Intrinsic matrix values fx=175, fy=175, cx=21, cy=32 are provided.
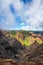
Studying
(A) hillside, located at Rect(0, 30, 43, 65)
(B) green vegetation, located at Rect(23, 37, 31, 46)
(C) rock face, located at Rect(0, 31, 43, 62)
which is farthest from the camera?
(B) green vegetation, located at Rect(23, 37, 31, 46)

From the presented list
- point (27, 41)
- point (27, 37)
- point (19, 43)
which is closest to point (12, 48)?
point (19, 43)

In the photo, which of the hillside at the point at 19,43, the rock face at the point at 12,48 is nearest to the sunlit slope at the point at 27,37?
the hillside at the point at 19,43

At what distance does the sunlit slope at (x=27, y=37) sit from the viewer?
3872 inches

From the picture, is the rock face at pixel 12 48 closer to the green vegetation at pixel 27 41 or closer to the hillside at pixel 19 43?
the hillside at pixel 19 43

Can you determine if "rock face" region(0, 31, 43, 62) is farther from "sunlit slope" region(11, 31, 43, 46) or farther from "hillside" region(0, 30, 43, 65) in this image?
"sunlit slope" region(11, 31, 43, 46)

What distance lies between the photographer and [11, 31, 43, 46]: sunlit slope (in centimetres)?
9835

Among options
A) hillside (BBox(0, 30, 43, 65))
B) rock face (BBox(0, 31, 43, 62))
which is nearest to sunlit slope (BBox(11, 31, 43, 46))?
hillside (BBox(0, 30, 43, 65))

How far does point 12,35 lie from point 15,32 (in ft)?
15.0

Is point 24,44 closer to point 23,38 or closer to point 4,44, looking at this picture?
point 23,38

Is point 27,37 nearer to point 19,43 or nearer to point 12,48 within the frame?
point 19,43

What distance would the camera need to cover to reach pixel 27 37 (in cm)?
10231

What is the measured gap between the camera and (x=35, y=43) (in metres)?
97.4

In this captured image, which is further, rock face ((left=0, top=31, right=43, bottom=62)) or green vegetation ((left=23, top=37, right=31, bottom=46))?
green vegetation ((left=23, top=37, right=31, bottom=46))

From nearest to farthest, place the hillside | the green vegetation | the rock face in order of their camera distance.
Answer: the rock face → the hillside → the green vegetation
